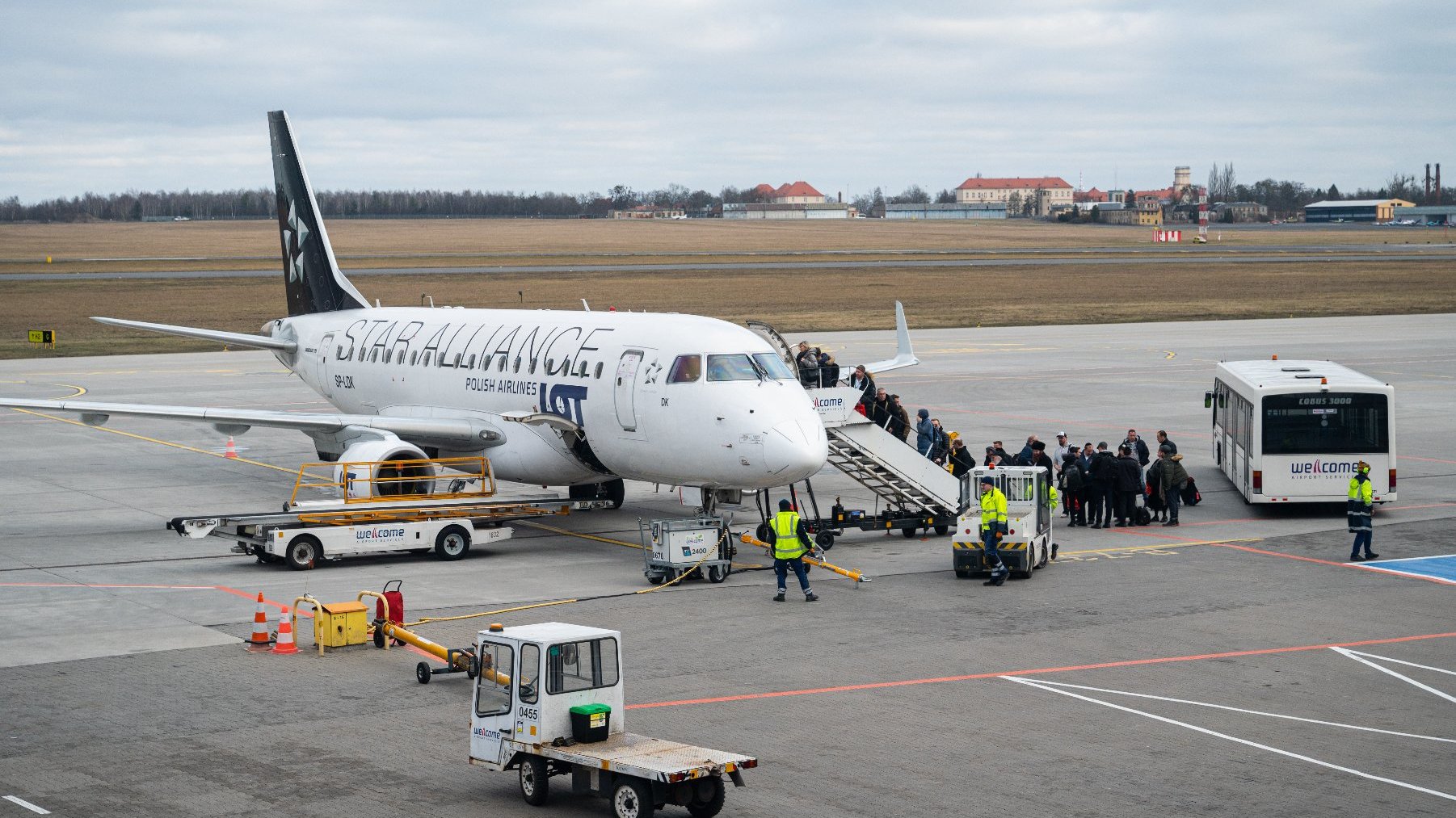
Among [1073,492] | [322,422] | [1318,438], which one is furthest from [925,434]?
[322,422]

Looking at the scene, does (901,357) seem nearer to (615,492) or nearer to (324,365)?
(615,492)

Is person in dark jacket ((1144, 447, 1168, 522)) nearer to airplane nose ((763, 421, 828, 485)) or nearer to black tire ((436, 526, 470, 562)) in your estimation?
airplane nose ((763, 421, 828, 485))

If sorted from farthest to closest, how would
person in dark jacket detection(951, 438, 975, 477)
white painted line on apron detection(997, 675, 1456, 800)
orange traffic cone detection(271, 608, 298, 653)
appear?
person in dark jacket detection(951, 438, 975, 477) < orange traffic cone detection(271, 608, 298, 653) < white painted line on apron detection(997, 675, 1456, 800)

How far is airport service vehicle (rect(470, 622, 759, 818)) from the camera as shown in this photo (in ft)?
48.5

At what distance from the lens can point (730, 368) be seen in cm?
2880

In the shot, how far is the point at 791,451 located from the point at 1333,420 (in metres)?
13.4

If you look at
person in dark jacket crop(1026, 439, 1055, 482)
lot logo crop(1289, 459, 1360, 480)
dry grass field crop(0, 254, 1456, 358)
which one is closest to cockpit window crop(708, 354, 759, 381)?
person in dark jacket crop(1026, 439, 1055, 482)

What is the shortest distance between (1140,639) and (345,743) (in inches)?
458

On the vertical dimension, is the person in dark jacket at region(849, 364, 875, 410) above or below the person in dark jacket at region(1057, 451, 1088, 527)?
above

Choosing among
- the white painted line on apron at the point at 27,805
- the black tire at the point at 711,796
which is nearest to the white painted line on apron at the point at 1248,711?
the black tire at the point at 711,796

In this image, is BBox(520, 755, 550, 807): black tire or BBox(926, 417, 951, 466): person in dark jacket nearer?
BBox(520, 755, 550, 807): black tire

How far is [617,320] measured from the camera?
32.2m

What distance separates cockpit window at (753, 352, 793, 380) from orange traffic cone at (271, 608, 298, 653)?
1009 cm

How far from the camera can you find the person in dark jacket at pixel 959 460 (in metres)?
34.0
